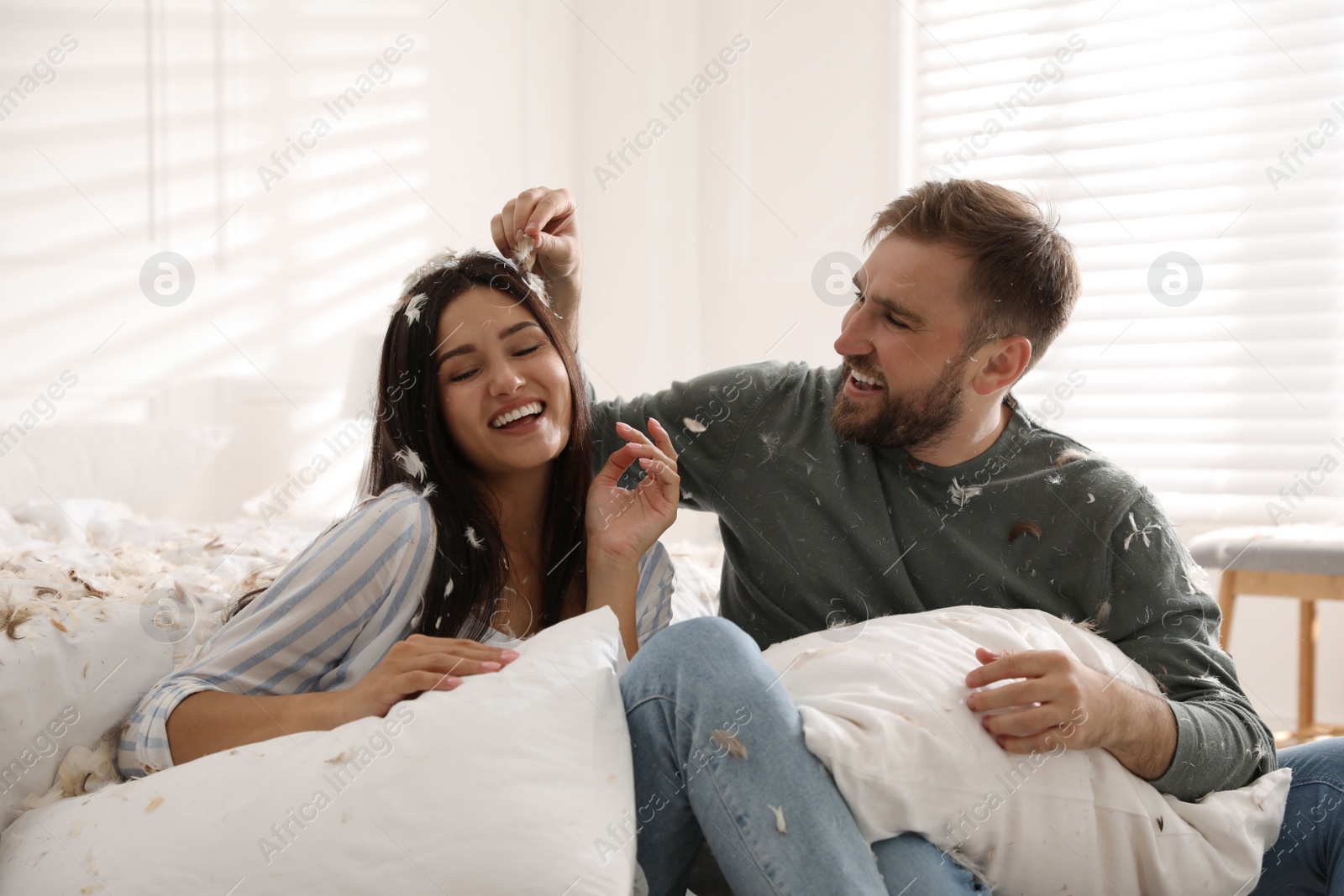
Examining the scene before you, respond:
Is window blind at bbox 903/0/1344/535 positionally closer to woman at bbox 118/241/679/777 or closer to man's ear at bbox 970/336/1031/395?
man's ear at bbox 970/336/1031/395

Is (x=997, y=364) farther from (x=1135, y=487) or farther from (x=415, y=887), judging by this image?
(x=415, y=887)

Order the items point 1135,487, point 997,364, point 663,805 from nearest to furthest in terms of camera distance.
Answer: point 663,805, point 1135,487, point 997,364

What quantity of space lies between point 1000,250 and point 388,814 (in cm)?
97

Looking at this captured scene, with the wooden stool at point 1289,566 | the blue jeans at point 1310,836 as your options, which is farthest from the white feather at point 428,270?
the wooden stool at point 1289,566

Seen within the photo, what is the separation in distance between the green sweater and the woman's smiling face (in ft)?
0.63

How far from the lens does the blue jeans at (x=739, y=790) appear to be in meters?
0.74

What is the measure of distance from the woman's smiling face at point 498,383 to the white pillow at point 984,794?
43cm

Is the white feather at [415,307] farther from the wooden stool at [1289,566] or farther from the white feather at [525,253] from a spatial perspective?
the wooden stool at [1289,566]

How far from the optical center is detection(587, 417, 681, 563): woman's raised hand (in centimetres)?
115

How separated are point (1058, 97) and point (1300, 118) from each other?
0.65 m

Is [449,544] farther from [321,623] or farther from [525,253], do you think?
[525,253]

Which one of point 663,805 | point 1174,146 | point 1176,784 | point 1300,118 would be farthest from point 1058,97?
point 663,805

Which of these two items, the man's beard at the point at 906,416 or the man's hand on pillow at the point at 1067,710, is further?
the man's beard at the point at 906,416

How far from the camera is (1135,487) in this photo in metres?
1.13
